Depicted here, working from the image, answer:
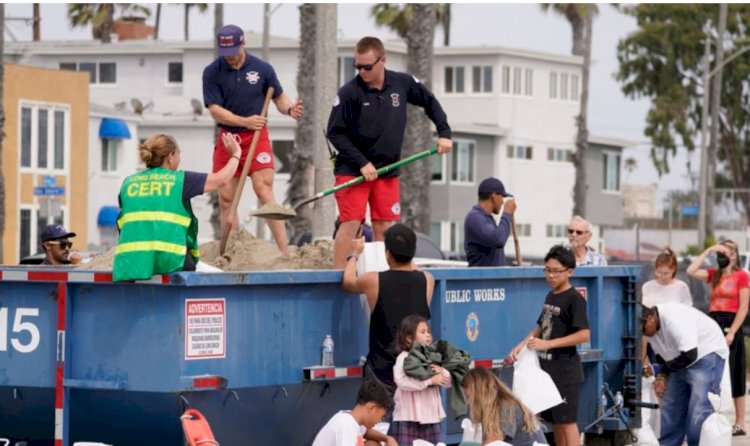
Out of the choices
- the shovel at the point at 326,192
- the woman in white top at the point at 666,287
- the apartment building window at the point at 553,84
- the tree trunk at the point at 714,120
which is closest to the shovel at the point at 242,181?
the shovel at the point at 326,192

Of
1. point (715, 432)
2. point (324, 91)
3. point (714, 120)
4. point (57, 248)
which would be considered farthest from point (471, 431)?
point (714, 120)

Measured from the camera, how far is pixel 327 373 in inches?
396

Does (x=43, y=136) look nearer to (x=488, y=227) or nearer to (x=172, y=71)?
(x=172, y=71)

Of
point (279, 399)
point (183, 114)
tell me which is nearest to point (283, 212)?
point (279, 399)

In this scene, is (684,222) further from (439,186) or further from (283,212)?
(283,212)

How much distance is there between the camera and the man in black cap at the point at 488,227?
1273cm

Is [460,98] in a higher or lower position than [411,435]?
higher

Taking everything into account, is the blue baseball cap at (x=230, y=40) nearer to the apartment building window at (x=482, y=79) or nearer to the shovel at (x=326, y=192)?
the shovel at (x=326, y=192)

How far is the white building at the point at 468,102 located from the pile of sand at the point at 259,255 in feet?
162

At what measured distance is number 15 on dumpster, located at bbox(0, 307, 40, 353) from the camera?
971 cm

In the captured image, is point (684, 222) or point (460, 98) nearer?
point (460, 98)

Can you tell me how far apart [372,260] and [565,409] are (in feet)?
5.66

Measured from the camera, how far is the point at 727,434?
505 inches

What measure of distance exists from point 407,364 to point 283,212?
2.55 metres
